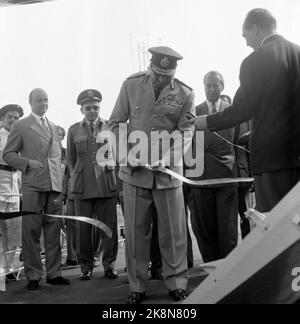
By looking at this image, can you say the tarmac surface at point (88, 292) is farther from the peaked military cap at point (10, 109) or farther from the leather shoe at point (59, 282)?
the peaked military cap at point (10, 109)

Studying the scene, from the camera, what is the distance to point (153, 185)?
338cm

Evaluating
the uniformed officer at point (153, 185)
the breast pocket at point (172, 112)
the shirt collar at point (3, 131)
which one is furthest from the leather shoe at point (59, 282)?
the breast pocket at point (172, 112)

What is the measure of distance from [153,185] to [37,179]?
4.09ft

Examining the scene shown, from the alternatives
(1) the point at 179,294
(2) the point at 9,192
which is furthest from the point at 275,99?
(2) the point at 9,192

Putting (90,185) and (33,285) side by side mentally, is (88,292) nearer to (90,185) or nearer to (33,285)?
(33,285)

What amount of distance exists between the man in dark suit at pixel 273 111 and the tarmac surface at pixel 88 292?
1186mm

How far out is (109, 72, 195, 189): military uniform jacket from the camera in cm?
338

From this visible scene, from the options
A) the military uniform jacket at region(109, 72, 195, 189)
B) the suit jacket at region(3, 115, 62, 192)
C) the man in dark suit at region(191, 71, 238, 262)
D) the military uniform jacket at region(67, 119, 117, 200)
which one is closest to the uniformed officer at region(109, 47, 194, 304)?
the military uniform jacket at region(109, 72, 195, 189)

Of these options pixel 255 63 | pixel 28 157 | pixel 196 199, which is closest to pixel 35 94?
pixel 28 157

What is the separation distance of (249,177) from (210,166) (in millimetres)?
462

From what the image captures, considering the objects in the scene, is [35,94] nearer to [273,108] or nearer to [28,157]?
[28,157]
